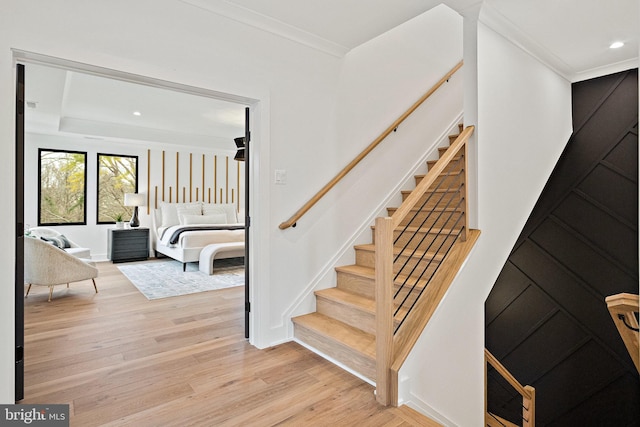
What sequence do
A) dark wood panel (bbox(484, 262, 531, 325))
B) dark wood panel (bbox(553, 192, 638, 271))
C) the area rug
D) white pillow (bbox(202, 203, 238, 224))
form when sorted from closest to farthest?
dark wood panel (bbox(553, 192, 638, 271)) → dark wood panel (bbox(484, 262, 531, 325)) → the area rug → white pillow (bbox(202, 203, 238, 224))

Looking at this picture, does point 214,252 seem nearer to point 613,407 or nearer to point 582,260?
point 582,260

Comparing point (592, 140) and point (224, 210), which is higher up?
point (592, 140)

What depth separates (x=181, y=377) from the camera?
7.27 feet

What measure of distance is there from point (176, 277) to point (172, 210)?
2.48 metres

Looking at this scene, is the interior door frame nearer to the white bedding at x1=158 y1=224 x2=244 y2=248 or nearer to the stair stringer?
the stair stringer

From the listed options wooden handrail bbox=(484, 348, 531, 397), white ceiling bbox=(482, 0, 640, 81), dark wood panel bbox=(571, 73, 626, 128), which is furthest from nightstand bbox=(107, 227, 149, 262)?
dark wood panel bbox=(571, 73, 626, 128)

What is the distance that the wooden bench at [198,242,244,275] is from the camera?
5492mm

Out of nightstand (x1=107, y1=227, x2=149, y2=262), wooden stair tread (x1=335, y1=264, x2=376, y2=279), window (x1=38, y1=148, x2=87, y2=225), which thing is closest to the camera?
wooden stair tread (x1=335, y1=264, x2=376, y2=279)

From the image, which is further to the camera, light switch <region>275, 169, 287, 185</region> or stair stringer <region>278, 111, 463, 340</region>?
stair stringer <region>278, 111, 463, 340</region>

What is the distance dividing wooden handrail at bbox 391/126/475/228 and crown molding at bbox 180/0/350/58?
1334 millimetres

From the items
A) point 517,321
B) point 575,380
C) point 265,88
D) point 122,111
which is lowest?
point 575,380

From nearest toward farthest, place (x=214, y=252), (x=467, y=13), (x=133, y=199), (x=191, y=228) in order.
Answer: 1. (x=467, y=13)
2. (x=214, y=252)
3. (x=191, y=228)
4. (x=133, y=199)

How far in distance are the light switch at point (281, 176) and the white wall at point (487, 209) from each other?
1.44 metres

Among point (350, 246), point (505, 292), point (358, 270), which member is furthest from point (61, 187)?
point (505, 292)
